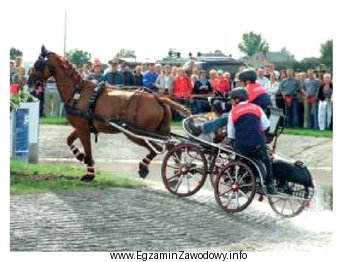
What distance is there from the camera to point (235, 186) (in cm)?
1171

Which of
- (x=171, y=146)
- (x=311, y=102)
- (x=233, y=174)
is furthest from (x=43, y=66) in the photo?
(x=311, y=102)

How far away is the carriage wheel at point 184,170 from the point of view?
40.9ft

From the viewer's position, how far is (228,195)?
11898 millimetres

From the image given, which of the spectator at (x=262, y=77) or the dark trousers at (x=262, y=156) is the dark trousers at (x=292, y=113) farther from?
the dark trousers at (x=262, y=156)

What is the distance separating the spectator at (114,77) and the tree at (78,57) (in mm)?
768

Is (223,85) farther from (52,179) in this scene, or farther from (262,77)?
(52,179)

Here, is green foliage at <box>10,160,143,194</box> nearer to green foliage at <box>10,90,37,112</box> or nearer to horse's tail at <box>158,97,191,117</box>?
green foliage at <box>10,90,37,112</box>

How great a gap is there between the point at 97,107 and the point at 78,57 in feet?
2.77

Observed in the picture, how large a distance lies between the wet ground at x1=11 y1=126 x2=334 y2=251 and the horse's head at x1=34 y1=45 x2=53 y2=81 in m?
2.07

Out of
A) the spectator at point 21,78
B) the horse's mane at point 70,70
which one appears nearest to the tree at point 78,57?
the horse's mane at point 70,70
